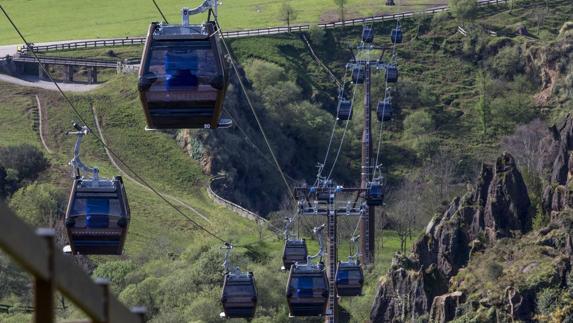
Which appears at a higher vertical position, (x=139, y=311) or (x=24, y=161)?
(x=24, y=161)

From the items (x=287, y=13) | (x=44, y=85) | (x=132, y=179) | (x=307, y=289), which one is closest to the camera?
(x=307, y=289)

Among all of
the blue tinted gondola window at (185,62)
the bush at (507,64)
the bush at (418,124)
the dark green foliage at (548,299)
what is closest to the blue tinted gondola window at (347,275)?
the dark green foliage at (548,299)

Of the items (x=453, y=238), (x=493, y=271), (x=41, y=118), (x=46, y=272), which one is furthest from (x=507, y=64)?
(x=46, y=272)

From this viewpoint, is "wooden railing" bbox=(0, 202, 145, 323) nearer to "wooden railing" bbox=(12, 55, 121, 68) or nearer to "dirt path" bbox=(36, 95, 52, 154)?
"dirt path" bbox=(36, 95, 52, 154)

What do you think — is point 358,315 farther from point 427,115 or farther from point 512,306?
point 427,115

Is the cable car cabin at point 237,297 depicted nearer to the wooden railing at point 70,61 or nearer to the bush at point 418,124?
the wooden railing at point 70,61

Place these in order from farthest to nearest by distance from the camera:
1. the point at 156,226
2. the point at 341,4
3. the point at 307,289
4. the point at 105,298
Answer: the point at 341,4 < the point at 156,226 < the point at 307,289 < the point at 105,298

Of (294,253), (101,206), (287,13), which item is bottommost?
(101,206)

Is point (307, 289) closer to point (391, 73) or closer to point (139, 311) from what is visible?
point (391, 73)
